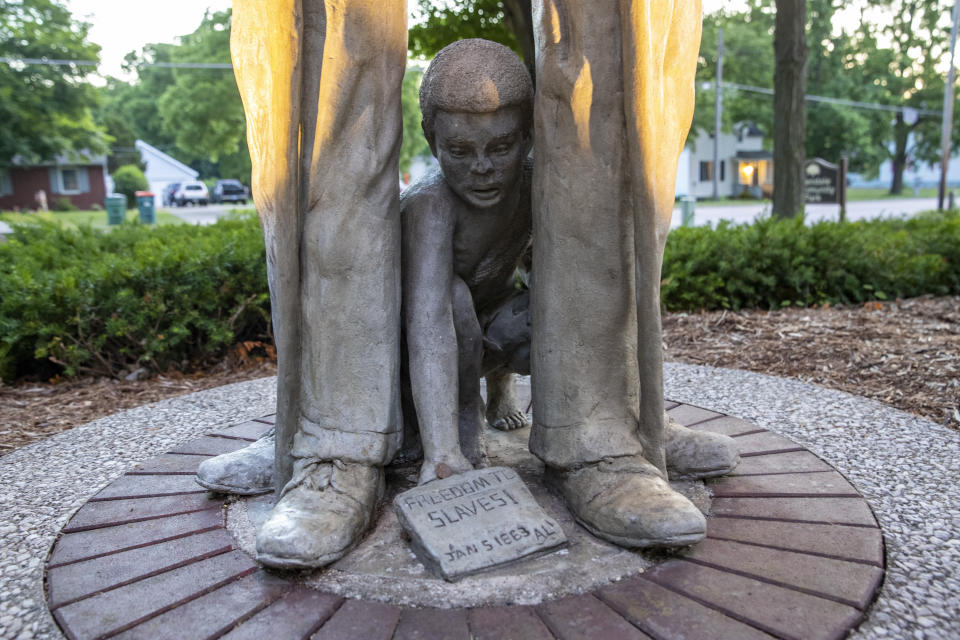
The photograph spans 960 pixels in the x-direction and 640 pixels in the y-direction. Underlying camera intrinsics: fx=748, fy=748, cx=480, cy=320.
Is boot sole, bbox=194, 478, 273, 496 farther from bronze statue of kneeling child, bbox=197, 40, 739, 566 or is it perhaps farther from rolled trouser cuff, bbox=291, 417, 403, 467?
rolled trouser cuff, bbox=291, 417, 403, 467

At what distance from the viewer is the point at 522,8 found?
3986mm

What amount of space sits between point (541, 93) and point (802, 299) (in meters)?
4.82

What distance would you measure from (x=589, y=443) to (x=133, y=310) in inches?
140

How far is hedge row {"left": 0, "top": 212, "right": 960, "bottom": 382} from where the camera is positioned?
15.4 feet

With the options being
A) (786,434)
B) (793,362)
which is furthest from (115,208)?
(786,434)

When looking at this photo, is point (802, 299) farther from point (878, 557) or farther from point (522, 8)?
point (878, 557)

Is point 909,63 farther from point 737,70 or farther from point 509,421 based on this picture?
point 509,421

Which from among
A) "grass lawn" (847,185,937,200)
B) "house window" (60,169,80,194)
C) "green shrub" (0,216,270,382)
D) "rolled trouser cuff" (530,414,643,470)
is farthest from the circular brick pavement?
"house window" (60,169,80,194)

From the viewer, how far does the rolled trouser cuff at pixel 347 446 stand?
7.36 ft

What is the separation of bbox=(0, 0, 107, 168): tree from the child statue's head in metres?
29.3

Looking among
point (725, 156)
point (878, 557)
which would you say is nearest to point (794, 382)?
point (878, 557)

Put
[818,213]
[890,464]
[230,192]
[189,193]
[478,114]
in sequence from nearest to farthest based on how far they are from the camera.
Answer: [478,114]
[890,464]
[818,213]
[189,193]
[230,192]

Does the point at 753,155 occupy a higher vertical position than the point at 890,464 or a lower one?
higher

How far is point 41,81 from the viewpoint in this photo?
26734 millimetres
